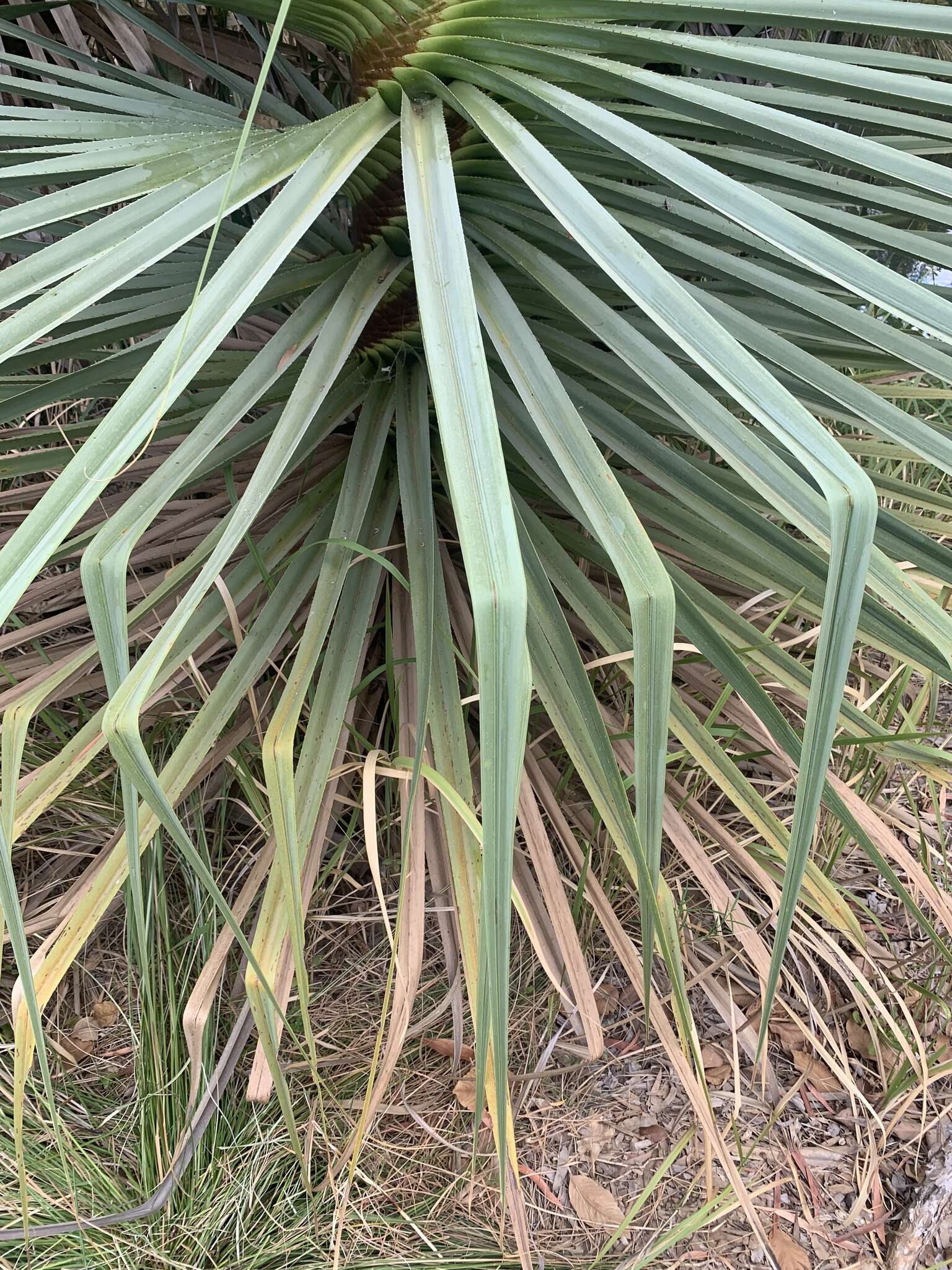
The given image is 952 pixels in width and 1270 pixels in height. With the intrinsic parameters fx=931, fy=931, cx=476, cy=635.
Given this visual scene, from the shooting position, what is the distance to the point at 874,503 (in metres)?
0.45

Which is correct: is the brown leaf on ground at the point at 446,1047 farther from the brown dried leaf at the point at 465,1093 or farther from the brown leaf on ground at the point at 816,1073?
the brown leaf on ground at the point at 816,1073

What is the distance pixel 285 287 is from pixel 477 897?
632 millimetres

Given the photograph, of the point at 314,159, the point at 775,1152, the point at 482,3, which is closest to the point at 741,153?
the point at 482,3

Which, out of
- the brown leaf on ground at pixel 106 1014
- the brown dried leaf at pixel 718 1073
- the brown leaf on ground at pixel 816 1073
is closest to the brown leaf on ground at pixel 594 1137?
the brown dried leaf at pixel 718 1073

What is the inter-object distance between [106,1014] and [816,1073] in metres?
0.77

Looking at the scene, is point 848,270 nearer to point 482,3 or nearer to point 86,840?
point 482,3

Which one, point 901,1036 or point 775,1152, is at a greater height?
point 901,1036

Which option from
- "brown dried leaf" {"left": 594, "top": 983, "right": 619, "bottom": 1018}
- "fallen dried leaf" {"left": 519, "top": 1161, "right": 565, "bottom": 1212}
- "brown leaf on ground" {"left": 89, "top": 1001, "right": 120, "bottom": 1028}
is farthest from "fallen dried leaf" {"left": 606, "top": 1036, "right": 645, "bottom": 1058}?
"brown leaf on ground" {"left": 89, "top": 1001, "right": 120, "bottom": 1028}

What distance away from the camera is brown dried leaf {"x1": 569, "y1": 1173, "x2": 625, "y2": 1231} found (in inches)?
35.5

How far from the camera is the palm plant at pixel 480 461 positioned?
53cm

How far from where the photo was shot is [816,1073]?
101 centimetres

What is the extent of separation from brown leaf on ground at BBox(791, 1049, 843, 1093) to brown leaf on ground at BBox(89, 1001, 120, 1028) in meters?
0.74

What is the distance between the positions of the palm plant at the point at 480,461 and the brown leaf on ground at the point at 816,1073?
14 cm

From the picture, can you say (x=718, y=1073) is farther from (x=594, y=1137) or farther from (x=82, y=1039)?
(x=82, y=1039)
